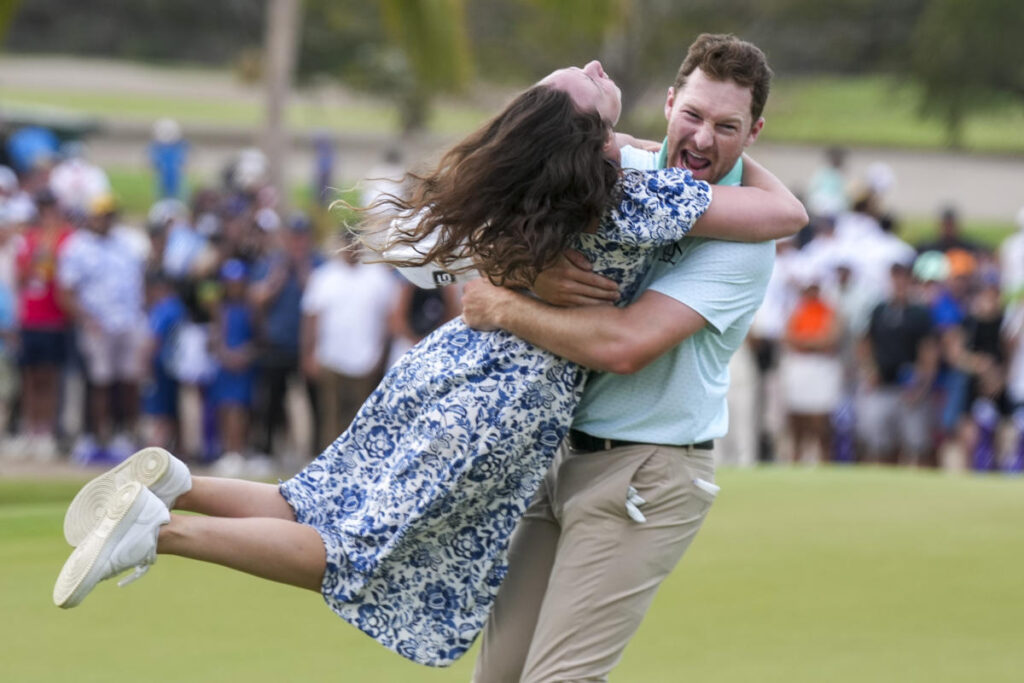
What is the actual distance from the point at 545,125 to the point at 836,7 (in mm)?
27187

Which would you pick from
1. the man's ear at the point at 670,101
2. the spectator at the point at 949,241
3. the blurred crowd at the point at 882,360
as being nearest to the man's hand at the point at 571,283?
the man's ear at the point at 670,101

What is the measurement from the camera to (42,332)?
12.2 metres

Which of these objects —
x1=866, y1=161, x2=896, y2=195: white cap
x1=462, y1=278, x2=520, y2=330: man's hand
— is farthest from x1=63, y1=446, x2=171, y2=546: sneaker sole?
x1=866, y1=161, x2=896, y2=195: white cap

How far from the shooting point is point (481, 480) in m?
3.80

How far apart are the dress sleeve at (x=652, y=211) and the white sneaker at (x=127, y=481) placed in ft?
3.80

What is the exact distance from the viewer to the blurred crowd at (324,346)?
11461mm

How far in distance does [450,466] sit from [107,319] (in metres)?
8.64

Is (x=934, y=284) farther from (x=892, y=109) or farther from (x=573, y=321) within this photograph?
(x=892, y=109)

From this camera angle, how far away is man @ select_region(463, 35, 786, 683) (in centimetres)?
377

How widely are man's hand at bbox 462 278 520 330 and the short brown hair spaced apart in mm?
703

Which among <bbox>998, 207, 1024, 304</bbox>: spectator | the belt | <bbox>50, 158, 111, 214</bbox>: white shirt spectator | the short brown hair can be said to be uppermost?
the short brown hair

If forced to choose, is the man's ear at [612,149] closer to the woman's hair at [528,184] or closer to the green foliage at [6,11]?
the woman's hair at [528,184]

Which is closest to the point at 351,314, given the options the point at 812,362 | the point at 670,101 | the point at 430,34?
the point at 430,34

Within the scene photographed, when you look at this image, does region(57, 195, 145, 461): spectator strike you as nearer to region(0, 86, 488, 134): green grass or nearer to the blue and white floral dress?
the blue and white floral dress
